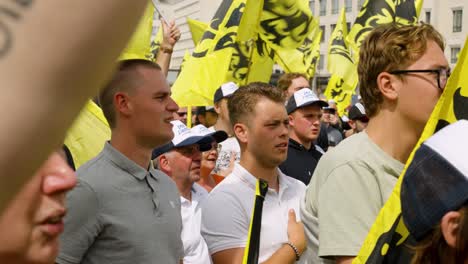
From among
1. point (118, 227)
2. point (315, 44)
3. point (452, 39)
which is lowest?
point (452, 39)

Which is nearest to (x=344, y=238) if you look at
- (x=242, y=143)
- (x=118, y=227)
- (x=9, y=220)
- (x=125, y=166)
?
(x=118, y=227)

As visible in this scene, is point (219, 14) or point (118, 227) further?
point (219, 14)

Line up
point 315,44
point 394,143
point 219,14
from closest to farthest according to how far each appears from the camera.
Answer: point 394,143
point 219,14
point 315,44

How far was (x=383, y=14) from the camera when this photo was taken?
10.1 metres

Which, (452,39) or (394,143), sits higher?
(394,143)

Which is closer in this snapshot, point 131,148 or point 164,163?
point 131,148

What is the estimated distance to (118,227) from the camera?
9.11 ft

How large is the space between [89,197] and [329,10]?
62.5m

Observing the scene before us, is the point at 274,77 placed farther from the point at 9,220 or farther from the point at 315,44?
the point at 9,220

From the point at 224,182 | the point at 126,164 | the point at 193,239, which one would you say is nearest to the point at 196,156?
the point at 224,182

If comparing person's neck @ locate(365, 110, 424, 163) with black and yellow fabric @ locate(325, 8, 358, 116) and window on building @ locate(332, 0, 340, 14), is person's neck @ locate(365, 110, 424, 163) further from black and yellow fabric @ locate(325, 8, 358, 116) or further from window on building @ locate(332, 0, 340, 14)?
window on building @ locate(332, 0, 340, 14)

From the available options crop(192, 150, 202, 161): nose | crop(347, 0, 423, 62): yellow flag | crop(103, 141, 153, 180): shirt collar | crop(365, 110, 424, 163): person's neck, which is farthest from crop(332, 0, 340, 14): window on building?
crop(365, 110, 424, 163): person's neck

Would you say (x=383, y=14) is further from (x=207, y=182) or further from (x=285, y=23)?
(x=207, y=182)

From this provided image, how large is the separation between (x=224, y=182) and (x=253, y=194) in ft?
0.65
